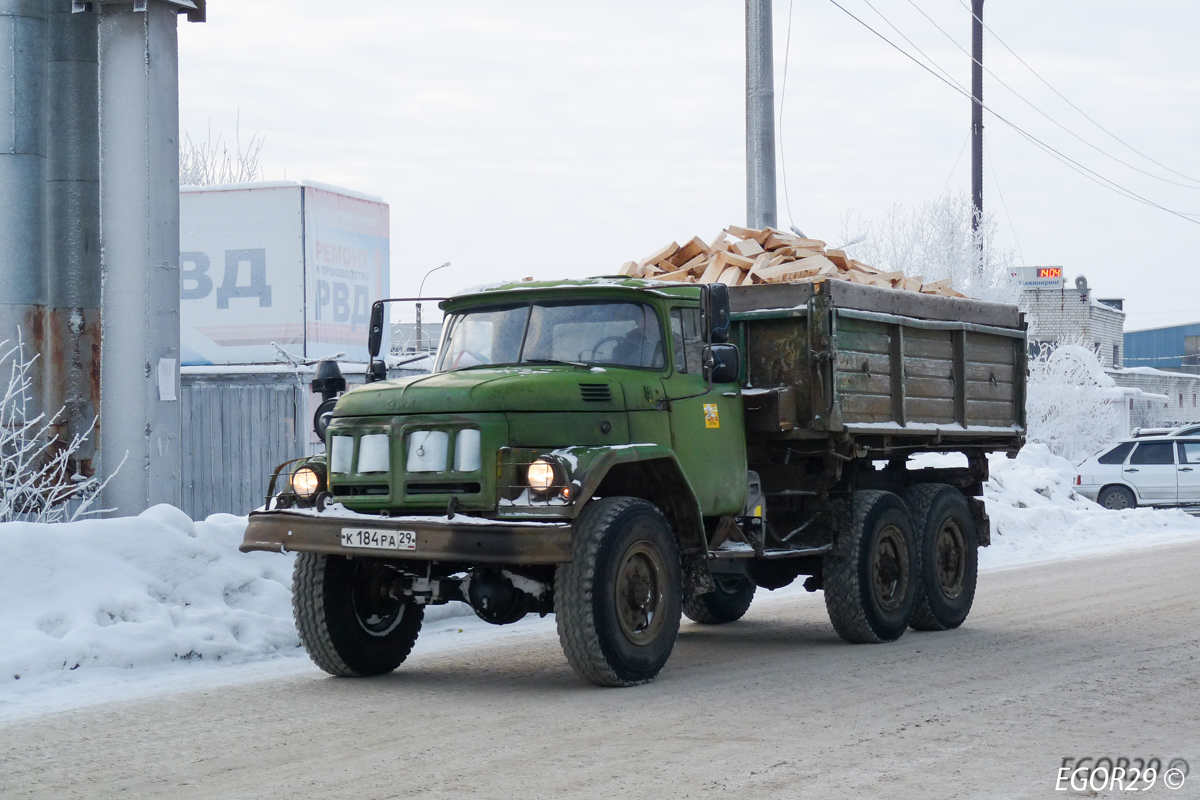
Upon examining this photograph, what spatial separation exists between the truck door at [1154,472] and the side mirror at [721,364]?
20.2 m

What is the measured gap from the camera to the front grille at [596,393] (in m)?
8.59

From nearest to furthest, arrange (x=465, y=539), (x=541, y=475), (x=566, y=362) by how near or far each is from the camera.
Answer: (x=465, y=539) → (x=541, y=475) → (x=566, y=362)

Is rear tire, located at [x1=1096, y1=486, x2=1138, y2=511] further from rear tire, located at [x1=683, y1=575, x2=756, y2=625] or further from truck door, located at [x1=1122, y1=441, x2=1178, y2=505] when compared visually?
rear tire, located at [x1=683, y1=575, x2=756, y2=625]

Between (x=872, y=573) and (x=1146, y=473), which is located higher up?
(x=872, y=573)

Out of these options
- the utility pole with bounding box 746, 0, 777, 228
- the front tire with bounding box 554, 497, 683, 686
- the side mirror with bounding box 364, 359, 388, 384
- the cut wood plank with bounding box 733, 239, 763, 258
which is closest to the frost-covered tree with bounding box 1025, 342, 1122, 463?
the utility pole with bounding box 746, 0, 777, 228

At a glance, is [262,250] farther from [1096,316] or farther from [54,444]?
[1096,316]

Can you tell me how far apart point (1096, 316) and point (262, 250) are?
54.3 meters

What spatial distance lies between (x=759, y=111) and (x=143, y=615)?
1065 cm

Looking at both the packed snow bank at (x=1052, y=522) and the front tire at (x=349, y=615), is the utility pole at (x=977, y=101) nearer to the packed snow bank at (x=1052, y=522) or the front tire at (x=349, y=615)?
the packed snow bank at (x=1052, y=522)

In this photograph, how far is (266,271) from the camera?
21.3 m

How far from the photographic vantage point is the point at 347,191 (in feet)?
72.4

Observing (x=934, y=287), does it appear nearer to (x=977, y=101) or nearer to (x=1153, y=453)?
(x=1153, y=453)

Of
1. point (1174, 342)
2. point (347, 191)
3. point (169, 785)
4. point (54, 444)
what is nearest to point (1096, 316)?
point (1174, 342)

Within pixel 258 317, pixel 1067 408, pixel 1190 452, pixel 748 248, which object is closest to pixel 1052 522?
pixel 1190 452
